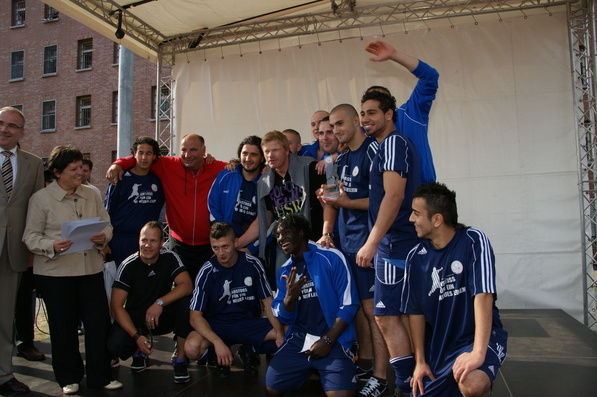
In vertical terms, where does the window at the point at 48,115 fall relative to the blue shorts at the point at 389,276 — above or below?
above

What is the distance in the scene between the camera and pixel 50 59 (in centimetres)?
2275

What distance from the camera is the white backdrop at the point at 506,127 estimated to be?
5262 mm

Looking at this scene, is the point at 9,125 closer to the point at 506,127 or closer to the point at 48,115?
the point at 506,127

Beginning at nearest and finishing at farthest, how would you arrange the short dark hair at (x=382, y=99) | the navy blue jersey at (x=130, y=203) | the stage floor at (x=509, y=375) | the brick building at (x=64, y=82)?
the short dark hair at (x=382, y=99)
the stage floor at (x=509, y=375)
the navy blue jersey at (x=130, y=203)
the brick building at (x=64, y=82)

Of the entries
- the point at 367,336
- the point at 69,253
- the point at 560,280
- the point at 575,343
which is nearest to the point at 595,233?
the point at 560,280

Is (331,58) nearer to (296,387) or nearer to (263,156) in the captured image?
(263,156)

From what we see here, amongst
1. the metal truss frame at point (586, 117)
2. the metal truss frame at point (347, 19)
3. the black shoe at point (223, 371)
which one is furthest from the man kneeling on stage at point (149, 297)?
the metal truss frame at point (586, 117)

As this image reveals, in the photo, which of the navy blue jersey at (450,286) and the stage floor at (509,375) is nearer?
the navy blue jersey at (450,286)

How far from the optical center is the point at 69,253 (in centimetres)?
318

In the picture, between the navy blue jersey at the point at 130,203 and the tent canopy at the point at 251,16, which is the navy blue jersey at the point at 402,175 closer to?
the navy blue jersey at the point at 130,203

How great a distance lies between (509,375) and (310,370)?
1.52 meters

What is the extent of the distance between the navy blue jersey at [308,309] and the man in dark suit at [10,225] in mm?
1970

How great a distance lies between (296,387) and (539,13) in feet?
16.4

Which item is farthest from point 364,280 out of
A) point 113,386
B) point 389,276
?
point 113,386
